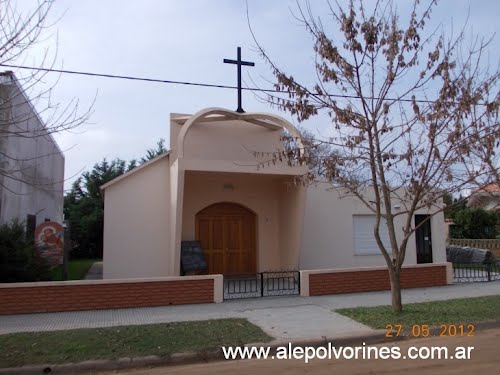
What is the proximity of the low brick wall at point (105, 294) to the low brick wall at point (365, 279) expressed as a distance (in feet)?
8.12

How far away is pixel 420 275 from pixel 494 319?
4.60m

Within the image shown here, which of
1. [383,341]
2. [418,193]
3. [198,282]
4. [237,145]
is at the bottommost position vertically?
[383,341]

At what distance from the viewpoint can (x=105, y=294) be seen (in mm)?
10398

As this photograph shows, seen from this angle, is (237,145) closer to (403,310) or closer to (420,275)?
(420,275)

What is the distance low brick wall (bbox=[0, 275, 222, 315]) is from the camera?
9.86 metres

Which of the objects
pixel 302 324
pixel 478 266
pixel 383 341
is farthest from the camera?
pixel 478 266

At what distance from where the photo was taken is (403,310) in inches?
370

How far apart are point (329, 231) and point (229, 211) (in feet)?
12.2

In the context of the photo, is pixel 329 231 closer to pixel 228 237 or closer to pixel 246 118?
pixel 228 237

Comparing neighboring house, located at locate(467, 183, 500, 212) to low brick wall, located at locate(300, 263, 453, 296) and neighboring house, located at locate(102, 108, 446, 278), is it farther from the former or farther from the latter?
neighboring house, located at locate(102, 108, 446, 278)

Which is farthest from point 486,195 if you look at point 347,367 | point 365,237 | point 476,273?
point 347,367

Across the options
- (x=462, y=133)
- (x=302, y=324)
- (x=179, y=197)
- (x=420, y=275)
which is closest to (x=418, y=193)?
(x=462, y=133)

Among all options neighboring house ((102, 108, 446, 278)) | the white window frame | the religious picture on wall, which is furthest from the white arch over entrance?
the religious picture on wall

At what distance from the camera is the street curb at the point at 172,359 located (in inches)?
242
